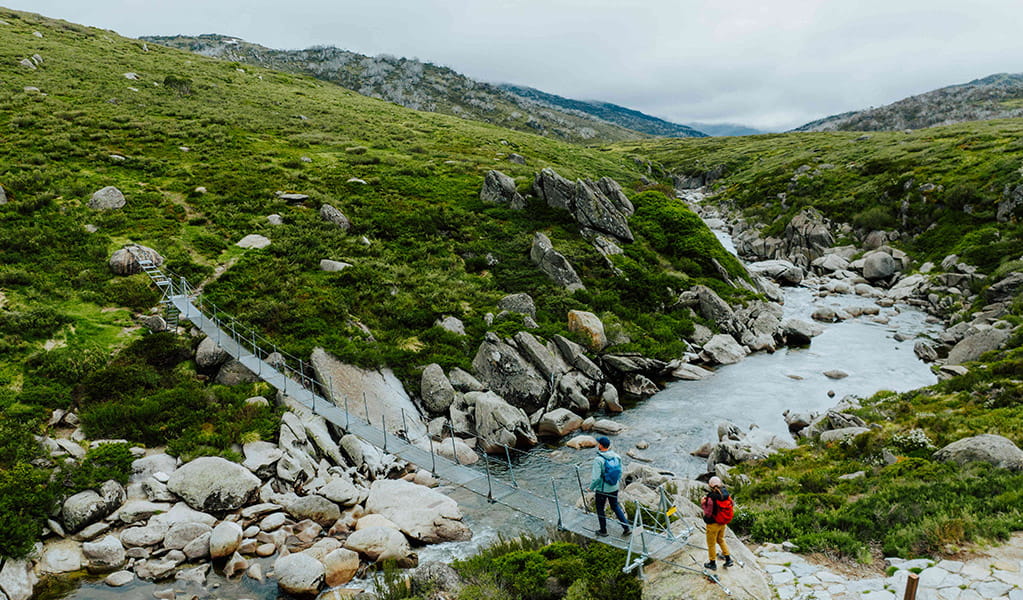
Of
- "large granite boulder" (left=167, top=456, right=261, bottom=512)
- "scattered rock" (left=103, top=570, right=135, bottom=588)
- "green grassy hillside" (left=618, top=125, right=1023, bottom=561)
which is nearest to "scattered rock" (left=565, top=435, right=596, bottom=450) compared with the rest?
"green grassy hillside" (left=618, top=125, right=1023, bottom=561)

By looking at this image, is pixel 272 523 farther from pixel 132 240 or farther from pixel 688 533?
pixel 132 240

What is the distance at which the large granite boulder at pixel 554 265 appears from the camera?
37.3 m

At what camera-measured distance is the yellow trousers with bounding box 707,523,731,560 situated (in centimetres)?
1088

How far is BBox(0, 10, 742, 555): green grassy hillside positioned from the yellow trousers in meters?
15.1

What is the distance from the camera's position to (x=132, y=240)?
2991cm

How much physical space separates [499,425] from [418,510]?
293 inches

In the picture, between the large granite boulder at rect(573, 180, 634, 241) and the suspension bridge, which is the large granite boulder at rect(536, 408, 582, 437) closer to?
the suspension bridge

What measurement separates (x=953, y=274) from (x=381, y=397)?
4697 centimetres

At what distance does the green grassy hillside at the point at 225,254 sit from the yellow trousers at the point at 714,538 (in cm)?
1506

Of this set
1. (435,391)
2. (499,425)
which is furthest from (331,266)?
(499,425)

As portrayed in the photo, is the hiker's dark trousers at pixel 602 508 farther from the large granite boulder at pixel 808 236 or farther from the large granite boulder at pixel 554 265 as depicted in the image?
the large granite boulder at pixel 808 236

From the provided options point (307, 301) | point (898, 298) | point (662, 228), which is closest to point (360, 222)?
point (307, 301)

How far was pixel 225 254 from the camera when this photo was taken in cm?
3177

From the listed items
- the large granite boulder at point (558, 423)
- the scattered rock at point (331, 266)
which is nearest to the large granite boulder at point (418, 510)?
the large granite boulder at point (558, 423)
